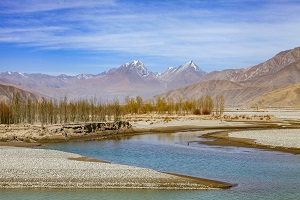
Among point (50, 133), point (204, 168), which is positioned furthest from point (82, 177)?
point (50, 133)

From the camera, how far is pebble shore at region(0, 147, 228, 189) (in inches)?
1026

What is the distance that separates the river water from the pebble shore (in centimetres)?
92

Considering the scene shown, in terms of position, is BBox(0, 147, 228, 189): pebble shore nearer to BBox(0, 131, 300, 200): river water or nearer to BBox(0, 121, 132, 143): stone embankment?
BBox(0, 131, 300, 200): river water

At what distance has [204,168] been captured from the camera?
31906 millimetres

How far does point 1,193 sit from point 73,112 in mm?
53618

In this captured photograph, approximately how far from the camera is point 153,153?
41.4 meters

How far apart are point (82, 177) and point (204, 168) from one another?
9678 mm

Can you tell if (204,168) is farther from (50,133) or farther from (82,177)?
(50,133)

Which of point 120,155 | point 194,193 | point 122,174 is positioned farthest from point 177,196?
point 120,155

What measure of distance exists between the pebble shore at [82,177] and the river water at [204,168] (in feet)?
3.03

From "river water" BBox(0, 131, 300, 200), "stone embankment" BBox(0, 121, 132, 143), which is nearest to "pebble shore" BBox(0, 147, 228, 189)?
"river water" BBox(0, 131, 300, 200)

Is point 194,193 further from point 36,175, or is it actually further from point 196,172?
point 36,175

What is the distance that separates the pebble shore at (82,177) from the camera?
2606 cm

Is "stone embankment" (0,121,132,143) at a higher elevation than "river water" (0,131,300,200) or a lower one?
higher
